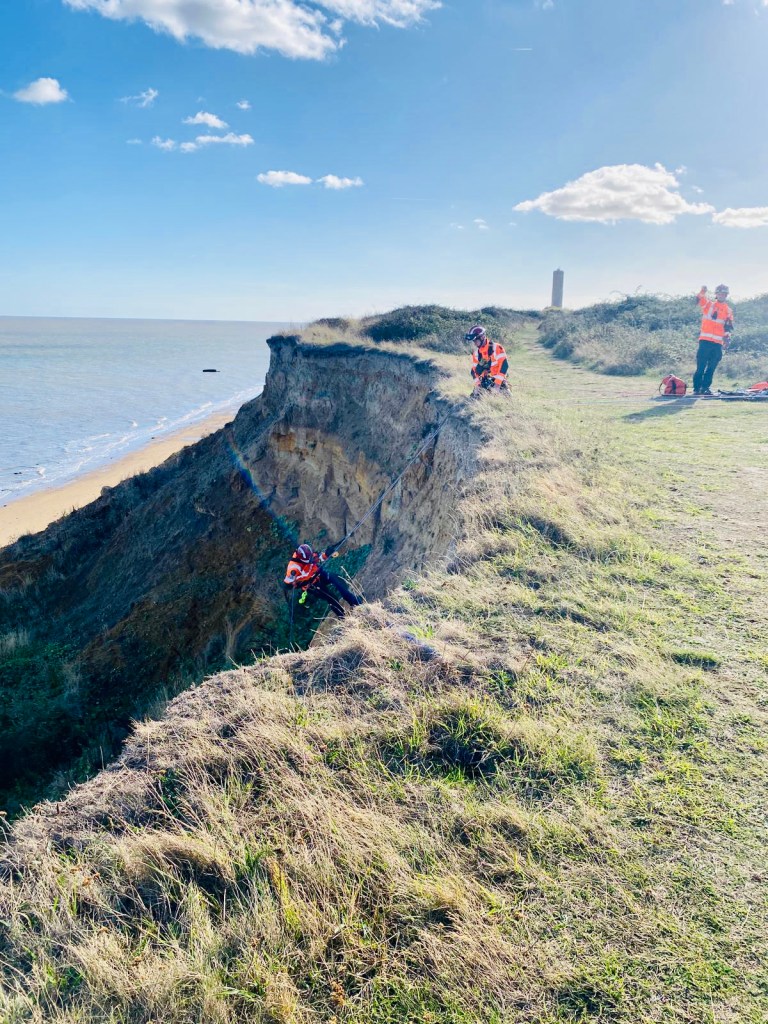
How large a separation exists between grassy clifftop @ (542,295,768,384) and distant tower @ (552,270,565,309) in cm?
638

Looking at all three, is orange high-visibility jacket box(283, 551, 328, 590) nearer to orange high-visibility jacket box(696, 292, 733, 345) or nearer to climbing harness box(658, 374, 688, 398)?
climbing harness box(658, 374, 688, 398)

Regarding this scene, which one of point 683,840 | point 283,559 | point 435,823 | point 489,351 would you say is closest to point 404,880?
point 435,823

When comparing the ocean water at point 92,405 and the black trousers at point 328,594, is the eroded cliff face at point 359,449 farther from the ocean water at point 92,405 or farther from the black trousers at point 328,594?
the ocean water at point 92,405

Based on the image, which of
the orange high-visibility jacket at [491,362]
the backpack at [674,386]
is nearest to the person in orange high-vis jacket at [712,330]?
the backpack at [674,386]

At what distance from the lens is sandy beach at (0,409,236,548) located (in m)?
25.8

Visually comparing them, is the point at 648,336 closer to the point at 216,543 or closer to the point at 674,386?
the point at 674,386

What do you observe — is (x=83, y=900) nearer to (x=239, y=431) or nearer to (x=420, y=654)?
(x=420, y=654)

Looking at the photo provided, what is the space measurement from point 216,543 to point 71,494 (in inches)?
695

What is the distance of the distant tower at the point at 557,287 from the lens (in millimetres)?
39219

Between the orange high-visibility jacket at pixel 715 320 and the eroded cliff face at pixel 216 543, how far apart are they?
607 centimetres

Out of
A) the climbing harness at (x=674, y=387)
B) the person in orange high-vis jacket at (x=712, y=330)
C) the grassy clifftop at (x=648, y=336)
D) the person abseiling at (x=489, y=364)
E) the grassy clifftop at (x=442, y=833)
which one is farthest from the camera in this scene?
the grassy clifftop at (x=648, y=336)

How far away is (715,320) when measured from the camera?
13016 millimetres

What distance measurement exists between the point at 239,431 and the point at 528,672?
18.1 m

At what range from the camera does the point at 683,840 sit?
2.73 m
